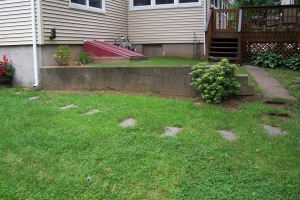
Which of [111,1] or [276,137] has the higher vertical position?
[111,1]

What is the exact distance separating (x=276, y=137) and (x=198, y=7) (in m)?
8.79

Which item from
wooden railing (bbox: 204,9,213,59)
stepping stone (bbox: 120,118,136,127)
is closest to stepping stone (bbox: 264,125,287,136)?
stepping stone (bbox: 120,118,136,127)

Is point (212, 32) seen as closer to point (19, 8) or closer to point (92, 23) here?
point (92, 23)

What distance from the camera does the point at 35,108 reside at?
5.42 metres

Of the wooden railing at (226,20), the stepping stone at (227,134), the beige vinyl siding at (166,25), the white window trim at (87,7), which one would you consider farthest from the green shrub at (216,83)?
the beige vinyl siding at (166,25)

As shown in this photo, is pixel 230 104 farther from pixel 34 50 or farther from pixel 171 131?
pixel 34 50

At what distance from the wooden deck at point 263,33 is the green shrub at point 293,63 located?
0.76 m

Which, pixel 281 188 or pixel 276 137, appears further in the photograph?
pixel 276 137

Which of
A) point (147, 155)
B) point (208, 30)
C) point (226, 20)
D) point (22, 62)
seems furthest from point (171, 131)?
point (226, 20)

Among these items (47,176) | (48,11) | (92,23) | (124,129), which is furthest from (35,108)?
(92,23)

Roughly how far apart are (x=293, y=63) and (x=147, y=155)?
7839mm

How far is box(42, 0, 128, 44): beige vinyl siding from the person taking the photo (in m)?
8.02

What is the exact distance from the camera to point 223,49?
11109 millimetres

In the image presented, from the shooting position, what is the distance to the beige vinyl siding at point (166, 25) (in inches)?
467
